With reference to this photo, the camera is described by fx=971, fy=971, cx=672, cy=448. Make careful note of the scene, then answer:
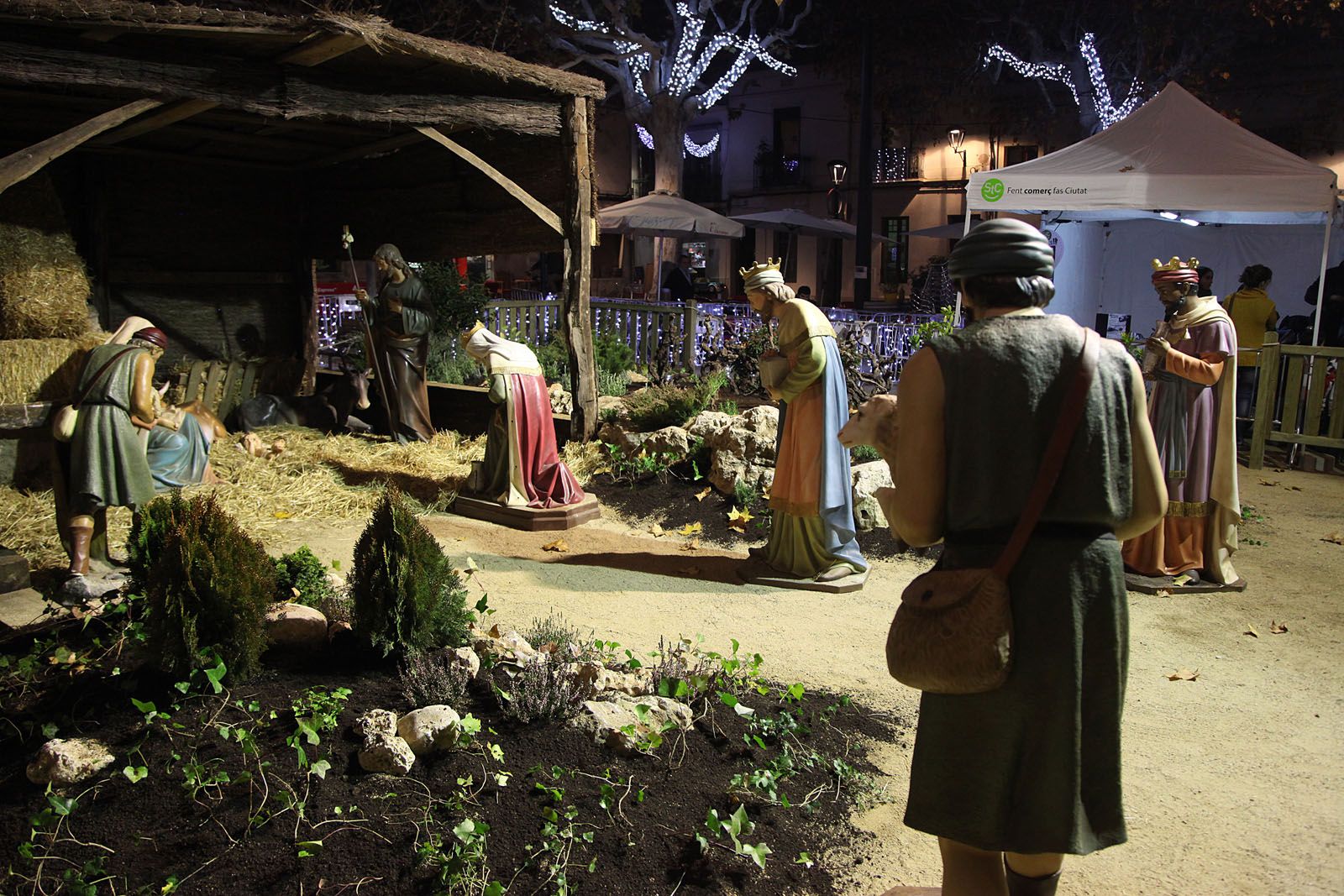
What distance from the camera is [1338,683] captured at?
461 cm

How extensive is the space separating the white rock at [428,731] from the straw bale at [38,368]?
21.0ft

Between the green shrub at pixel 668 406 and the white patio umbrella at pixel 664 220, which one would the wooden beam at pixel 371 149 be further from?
the white patio umbrella at pixel 664 220

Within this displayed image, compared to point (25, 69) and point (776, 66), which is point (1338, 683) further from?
Result: point (776, 66)

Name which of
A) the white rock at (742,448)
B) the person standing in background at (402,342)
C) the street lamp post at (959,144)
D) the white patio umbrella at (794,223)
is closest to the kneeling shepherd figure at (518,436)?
the white rock at (742,448)

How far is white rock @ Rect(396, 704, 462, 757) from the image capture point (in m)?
3.11

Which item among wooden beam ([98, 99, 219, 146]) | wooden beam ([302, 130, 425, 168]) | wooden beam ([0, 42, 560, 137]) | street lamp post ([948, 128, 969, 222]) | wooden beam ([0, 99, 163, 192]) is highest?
street lamp post ([948, 128, 969, 222])

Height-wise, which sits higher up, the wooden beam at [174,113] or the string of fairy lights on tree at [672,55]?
the string of fairy lights on tree at [672,55]

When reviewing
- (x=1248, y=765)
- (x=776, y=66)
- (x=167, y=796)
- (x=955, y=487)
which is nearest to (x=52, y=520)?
(x=167, y=796)

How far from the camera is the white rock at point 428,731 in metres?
3.11

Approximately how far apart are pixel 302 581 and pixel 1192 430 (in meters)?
4.99

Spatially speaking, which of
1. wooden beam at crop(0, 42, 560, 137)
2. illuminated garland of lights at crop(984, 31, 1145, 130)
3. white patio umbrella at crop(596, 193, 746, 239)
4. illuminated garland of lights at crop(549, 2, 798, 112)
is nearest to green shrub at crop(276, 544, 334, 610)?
wooden beam at crop(0, 42, 560, 137)

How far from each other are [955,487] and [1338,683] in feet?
12.2

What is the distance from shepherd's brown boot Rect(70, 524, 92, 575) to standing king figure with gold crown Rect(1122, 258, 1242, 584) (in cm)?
601

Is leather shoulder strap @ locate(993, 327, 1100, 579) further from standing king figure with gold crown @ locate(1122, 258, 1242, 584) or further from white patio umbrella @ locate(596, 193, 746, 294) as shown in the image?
white patio umbrella @ locate(596, 193, 746, 294)
